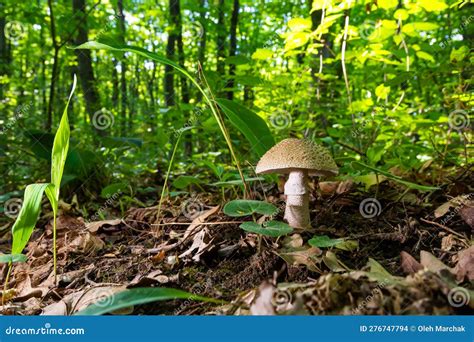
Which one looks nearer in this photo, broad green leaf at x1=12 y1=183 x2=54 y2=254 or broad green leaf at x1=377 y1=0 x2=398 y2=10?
broad green leaf at x1=12 y1=183 x2=54 y2=254

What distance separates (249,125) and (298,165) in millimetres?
467

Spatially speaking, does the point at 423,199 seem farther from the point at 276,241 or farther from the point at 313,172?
the point at 276,241

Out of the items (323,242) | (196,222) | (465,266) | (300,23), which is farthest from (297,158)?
(300,23)

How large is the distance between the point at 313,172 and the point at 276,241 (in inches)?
22.3

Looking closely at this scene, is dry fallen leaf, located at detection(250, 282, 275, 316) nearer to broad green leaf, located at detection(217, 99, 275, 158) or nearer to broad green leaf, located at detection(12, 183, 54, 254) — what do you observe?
broad green leaf, located at detection(12, 183, 54, 254)

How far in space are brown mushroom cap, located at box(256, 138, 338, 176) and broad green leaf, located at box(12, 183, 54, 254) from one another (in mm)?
1168

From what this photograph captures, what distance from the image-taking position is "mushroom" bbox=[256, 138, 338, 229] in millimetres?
2086

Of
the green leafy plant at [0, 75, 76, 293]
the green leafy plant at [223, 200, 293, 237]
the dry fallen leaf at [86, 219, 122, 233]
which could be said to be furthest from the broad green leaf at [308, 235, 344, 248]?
the dry fallen leaf at [86, 219, 122, 233]

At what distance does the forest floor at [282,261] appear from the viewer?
4.09 ft

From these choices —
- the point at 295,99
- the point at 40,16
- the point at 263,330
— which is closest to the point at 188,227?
the point at 263,330

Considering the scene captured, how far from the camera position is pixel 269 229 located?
1.83 meters

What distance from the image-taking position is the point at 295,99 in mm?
Result: 4371

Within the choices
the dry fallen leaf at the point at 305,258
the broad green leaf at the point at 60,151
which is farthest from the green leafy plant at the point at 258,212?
the broad green leaf at the point at 60,151

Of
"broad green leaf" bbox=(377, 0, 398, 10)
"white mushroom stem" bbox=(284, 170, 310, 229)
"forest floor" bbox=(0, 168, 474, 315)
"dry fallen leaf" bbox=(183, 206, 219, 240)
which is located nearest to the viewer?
"forest floor" bbox=(0, 168, 474, 315)
